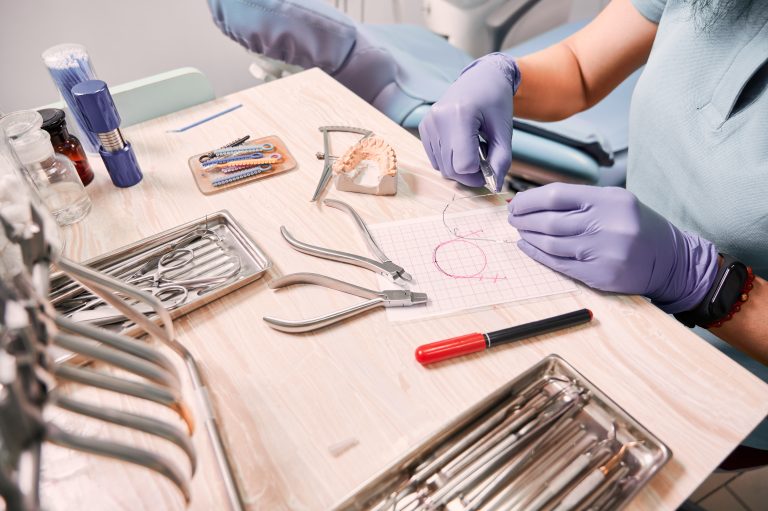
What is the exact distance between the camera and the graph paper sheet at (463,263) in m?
0.56

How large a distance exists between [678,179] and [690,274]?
0.68 ft

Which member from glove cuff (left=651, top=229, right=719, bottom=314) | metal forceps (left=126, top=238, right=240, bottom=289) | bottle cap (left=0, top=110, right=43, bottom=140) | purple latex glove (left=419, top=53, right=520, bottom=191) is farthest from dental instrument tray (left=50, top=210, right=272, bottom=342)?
glove cuff (left=651, top=229, right=719, bottom=314)

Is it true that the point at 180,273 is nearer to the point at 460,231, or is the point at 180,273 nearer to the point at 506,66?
the point at 460,231

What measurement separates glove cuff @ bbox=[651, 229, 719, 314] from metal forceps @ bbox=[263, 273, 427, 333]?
1.08ft

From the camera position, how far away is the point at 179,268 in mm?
590

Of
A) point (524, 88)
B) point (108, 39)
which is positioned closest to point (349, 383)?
point (524, 88)

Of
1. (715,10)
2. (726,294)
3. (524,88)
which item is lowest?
(726,294)

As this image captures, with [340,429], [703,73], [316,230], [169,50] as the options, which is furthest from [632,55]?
[169,50]

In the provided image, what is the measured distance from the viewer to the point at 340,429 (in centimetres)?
44

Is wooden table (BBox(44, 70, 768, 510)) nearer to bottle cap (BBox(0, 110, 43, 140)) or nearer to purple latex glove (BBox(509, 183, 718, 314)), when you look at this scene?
purple latex glove (BBox(509, 183, 718, 314))

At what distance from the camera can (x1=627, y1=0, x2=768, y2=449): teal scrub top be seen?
24.4 inches

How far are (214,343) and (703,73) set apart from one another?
0.77 m

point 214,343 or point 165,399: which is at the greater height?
point 165,399

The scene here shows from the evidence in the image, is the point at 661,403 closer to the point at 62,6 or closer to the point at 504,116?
the point at 504,116
